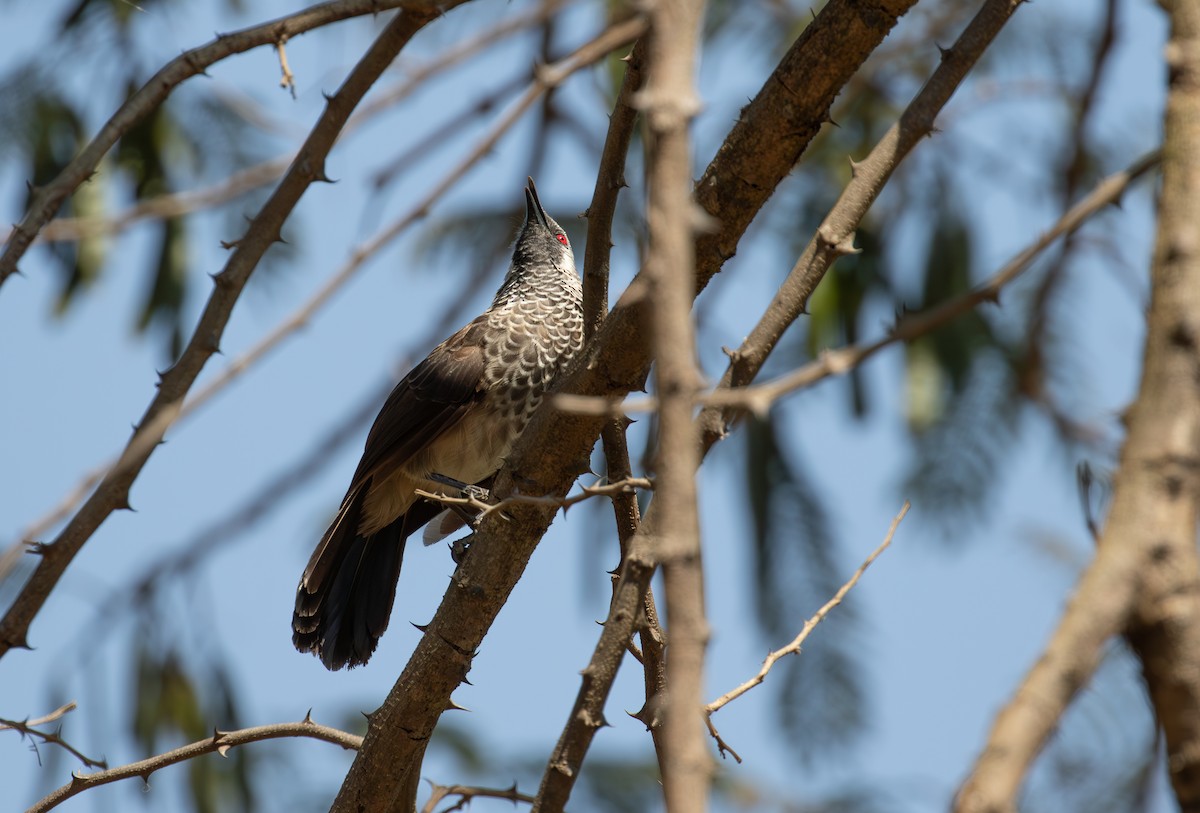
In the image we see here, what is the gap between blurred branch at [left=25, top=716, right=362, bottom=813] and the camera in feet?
7.61

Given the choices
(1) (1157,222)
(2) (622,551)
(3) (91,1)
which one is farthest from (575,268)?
(1) (1157,222)

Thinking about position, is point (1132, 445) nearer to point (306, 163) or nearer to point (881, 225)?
point (306, 163)

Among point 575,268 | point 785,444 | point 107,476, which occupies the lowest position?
point 107,476

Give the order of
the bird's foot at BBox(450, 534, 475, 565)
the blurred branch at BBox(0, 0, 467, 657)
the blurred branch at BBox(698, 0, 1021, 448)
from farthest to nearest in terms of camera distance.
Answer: the bird's foot at BBox(450, 534, 475, 565) < the blurred branch at BBox(0, 0, 467, 657) < the blurred branch at BBox(698, 0, 1021, 448)

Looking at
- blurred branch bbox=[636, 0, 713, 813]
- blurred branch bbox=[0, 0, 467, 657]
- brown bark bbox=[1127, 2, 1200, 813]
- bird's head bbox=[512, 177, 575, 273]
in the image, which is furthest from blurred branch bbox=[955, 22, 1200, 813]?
bird's head bbox=[512, 177, 575, 273]

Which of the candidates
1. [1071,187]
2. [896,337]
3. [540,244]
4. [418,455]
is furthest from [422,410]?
[896,337]

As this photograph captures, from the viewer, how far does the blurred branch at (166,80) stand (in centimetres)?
217

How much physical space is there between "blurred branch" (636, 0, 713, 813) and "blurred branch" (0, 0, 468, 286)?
1292mm

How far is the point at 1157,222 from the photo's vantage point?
46.7 inches

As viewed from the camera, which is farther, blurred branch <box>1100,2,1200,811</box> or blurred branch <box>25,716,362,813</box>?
blurred branch <box>25,716,362,813</box>

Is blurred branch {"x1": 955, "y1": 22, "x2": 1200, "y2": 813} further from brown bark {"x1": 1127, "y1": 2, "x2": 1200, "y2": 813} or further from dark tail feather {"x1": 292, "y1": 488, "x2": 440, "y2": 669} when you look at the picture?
dark tail feather {"x1": 292, "y1": 488, "x2": 440, "y2": 669}

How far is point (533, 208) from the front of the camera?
4.47m

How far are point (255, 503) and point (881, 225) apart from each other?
10.5 ft

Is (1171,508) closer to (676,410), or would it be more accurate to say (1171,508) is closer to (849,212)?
(676,410)
